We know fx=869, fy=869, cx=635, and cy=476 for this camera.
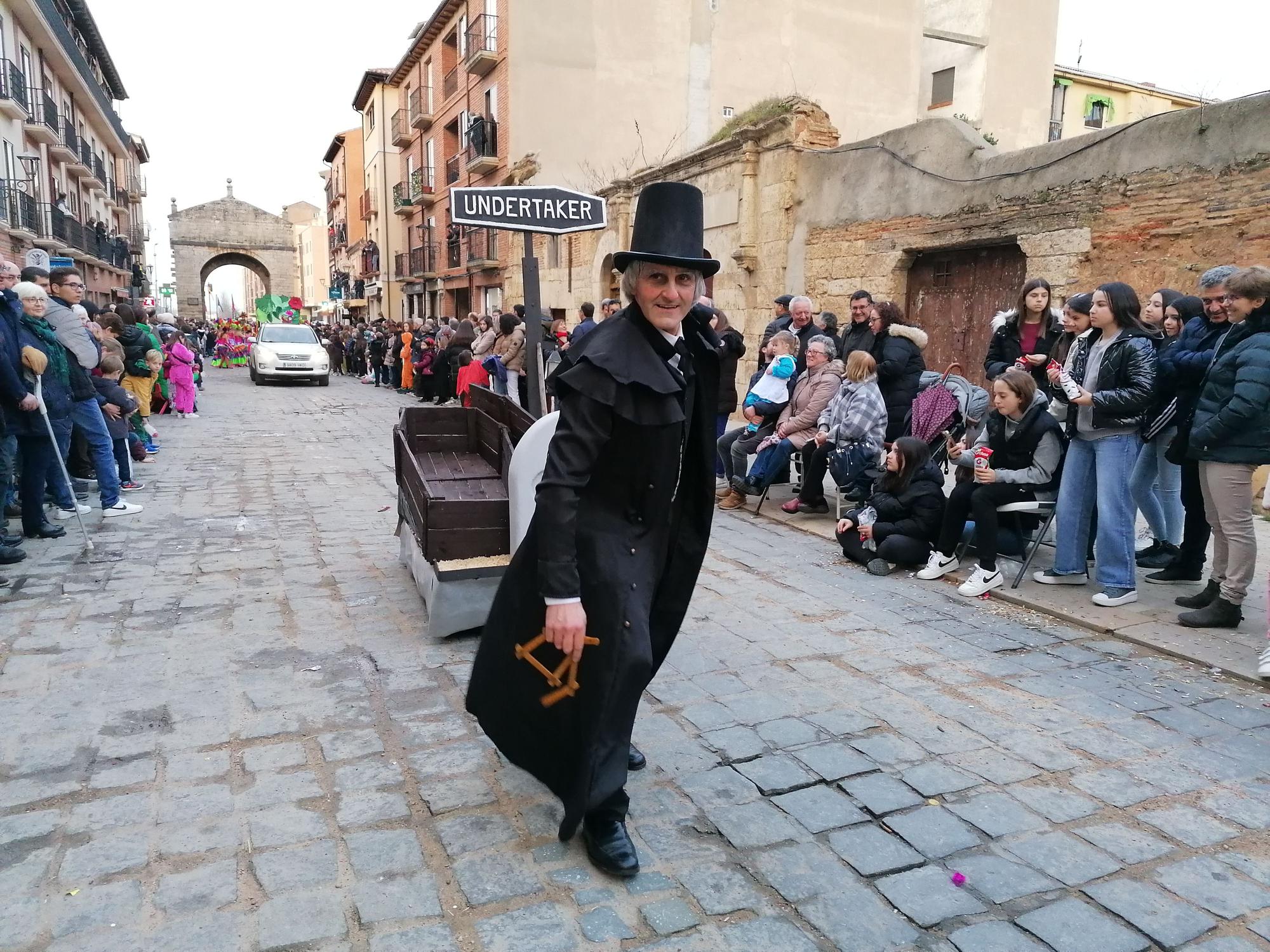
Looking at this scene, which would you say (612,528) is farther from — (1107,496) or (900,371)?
(900,371)

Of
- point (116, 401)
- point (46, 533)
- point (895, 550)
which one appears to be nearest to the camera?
point (895, 550)

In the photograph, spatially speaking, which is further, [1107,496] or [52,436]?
[52,436]

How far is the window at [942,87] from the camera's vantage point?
28.2 meters

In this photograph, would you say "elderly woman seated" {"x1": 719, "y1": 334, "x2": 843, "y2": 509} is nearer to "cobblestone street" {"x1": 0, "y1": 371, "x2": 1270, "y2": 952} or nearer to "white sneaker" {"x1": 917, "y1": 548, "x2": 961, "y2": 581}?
"white sneaker" {"x1": 917, "y1": 548, "x2": 961, "y2": 581}

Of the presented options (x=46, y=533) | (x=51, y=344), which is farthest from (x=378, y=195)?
(x=46, y=533)

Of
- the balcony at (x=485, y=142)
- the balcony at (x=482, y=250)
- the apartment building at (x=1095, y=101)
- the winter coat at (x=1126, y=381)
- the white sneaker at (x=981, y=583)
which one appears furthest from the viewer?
the apartment building at (x=1095, y=101)

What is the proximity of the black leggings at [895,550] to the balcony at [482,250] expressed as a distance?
23435 mm

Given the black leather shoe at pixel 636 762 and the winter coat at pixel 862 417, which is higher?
the winter coat at pixel 862 417

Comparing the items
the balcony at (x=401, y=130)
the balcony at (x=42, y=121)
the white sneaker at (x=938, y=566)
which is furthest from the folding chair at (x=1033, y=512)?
the balcony at (x=401, y=130)

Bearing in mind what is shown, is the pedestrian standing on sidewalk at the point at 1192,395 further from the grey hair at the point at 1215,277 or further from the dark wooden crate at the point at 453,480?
the dark wooden crate at the point at 453,480

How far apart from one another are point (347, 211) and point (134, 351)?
48.8 meters

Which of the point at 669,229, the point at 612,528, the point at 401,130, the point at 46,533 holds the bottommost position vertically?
the point at 46,533

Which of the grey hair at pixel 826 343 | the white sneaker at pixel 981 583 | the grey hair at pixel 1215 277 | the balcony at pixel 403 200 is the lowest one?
the white sneaker at pixel 981 583

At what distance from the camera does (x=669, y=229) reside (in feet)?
8.00
